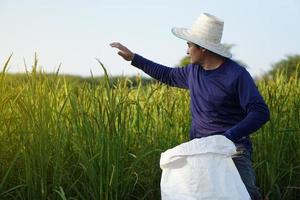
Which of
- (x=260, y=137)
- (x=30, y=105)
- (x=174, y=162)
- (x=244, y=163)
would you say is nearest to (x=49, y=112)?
(x=30, y=105)

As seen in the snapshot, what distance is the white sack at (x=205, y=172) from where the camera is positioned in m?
2.50

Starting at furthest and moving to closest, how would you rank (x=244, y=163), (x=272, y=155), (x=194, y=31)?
(x=272, y=155), (x=194, y=31), (x=244, y=163)

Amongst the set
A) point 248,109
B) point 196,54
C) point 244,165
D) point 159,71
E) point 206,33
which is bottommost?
point 244,165

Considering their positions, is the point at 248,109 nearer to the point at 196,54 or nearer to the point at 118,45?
the point at 196,54

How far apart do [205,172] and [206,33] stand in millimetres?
816

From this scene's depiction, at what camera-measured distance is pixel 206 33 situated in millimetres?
3006

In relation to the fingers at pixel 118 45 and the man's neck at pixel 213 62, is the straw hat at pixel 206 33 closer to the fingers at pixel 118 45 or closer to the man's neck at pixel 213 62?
the man's neck at pixel 213 62

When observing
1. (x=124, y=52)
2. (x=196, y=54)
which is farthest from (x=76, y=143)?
(x=196, y=54)

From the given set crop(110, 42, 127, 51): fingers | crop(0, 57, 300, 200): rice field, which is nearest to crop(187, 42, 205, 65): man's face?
crop(0, 57, 300, 200): rice field

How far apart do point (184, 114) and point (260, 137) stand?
1.73 ft

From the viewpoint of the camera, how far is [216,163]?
8.34 ft

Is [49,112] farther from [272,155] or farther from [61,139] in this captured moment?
[272,155]

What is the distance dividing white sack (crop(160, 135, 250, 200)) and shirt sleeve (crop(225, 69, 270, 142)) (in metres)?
0.09

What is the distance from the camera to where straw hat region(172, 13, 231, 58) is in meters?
2.93
